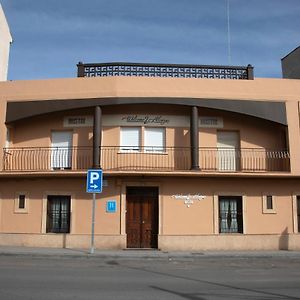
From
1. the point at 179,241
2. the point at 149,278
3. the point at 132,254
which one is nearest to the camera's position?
the point at 149,278

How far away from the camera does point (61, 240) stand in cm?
1952

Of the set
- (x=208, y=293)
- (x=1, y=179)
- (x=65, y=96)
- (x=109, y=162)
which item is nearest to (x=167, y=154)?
(x=109, y=162)

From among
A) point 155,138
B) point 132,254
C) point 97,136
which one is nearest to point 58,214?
point 97,136

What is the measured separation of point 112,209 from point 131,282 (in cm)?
899

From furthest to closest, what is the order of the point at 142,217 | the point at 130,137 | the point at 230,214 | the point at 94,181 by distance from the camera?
the point at 130,137, the point at 230,214, the point at 142,217, the point at 94,181

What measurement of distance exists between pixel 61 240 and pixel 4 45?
14438mm

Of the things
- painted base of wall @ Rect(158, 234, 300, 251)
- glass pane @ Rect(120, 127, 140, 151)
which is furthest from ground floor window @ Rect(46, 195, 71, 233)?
painted base of wall @ Rect(158, 234, 300, 251)

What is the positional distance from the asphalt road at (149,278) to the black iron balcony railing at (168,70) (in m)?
8.75

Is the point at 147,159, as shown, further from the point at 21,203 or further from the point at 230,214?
the point at 21,203

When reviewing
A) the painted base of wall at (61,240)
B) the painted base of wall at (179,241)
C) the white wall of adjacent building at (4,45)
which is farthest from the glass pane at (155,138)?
the white wall of adjacent building at (4,45)

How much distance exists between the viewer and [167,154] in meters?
20.3

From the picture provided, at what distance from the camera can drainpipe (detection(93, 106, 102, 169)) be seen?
19.4 meters

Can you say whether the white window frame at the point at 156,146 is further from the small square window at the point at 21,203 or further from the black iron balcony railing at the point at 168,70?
the small square window at the point at 21,203

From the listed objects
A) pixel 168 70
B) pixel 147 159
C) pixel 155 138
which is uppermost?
pixel 168 70
